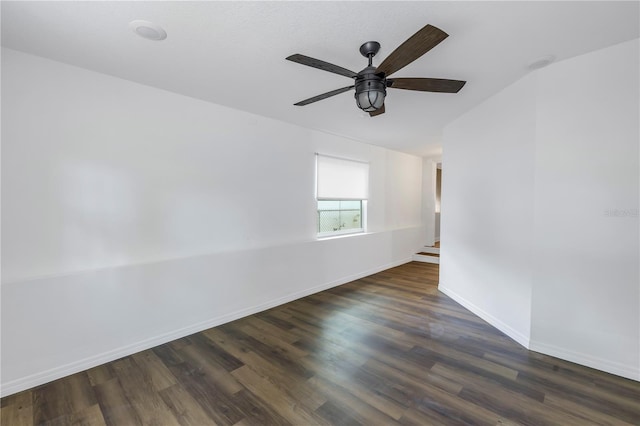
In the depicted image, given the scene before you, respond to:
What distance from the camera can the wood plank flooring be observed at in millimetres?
1890

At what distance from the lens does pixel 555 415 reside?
1875 millimetres

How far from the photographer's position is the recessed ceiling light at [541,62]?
2328 millimetres

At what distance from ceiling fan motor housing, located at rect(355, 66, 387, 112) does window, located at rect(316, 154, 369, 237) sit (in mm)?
2476

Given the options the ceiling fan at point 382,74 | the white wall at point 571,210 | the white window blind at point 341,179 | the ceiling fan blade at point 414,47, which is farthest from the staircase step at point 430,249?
the ceiling fan blade at point 414,47

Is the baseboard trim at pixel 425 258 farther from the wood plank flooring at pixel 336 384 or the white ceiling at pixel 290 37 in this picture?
the white ceiling at pixel 290 37

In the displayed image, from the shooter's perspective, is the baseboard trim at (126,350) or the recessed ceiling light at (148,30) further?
the baseboard trim at (126,350)

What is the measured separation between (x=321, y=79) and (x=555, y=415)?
3.07 m

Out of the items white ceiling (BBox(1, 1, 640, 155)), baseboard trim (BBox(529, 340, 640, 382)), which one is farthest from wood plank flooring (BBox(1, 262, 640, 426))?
white ceiling (BBox(1, 1, 640, 155))

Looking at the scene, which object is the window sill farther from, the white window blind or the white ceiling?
the white ceiling

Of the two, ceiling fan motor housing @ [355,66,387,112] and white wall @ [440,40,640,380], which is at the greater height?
ceiling fan motor housing @ [355,66,387,112]

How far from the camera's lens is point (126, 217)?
2676 millimetres

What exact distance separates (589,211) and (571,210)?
11 centimetres

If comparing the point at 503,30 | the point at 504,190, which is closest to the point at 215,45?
the point at 503,30

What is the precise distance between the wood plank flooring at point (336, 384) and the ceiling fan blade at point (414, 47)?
229cm
